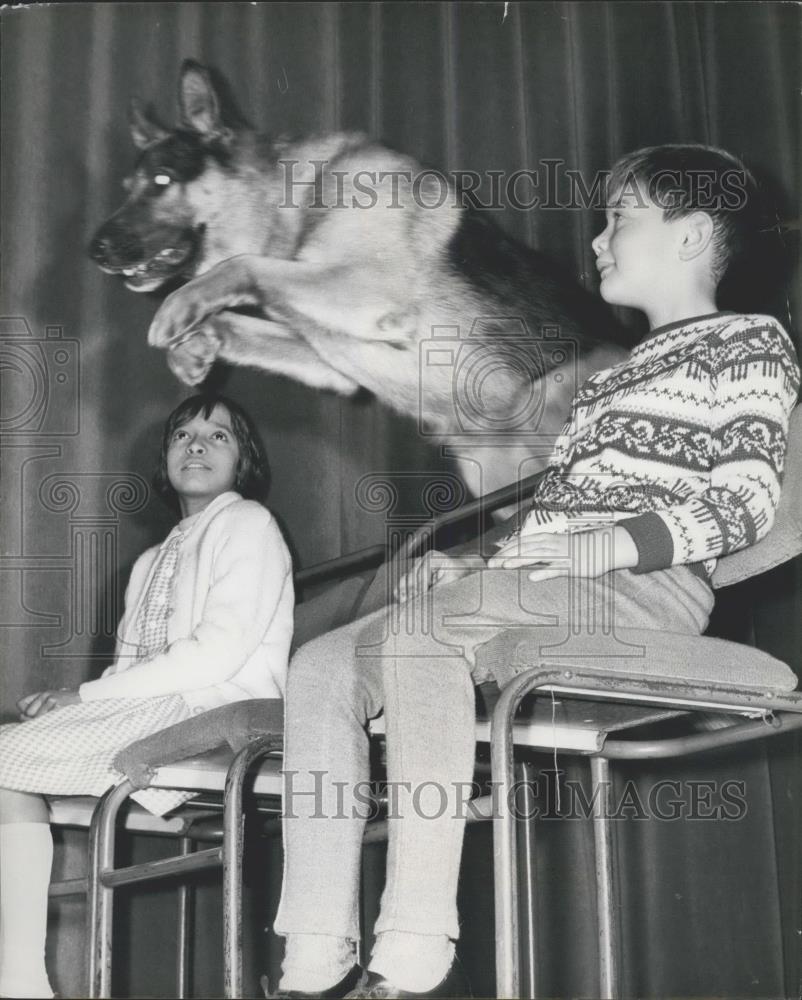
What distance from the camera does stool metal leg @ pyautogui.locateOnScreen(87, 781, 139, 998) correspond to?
4.46 feet

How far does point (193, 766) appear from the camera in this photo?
4.44 ft

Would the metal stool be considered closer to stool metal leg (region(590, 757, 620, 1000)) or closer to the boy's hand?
the boy's hand

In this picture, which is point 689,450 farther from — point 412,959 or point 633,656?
point 412,959

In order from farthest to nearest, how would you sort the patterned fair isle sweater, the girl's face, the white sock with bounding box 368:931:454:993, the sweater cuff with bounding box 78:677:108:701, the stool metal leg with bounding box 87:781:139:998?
the girl's face → the sweater cuff with bounding box 78:677:108:701 → the stool metal leg with bounding box 87:781:139:998 → the patterned fair isle sweater → the white sock with bounding box 368:931:454:993

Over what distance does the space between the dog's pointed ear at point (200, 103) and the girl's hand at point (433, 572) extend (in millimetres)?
1107

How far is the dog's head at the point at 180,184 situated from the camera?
82.3 inches

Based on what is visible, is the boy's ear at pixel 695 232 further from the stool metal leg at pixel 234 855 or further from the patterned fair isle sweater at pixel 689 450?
the stool metal leg at pixel 234 855

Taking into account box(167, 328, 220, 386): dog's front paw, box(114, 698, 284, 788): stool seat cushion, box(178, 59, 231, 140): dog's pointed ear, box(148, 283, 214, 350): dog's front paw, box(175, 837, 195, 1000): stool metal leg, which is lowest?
box(175, 837, 195, 1000): stool metal leg

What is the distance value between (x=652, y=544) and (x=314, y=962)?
0.47 meters

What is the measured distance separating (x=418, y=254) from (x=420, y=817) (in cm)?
124

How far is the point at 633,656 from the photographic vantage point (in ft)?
3.52

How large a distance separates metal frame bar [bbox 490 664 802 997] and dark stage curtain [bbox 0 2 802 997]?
69 cm

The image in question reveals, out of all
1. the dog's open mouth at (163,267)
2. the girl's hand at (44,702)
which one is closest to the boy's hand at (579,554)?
the girl's hand at (44,702)

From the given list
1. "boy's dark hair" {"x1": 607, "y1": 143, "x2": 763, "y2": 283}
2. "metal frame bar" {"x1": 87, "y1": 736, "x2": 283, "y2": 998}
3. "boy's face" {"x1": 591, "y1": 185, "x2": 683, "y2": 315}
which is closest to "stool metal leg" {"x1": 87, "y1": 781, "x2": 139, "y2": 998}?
"metal frame bar" {"x1": 87, "y1": 736, "x2": 283, "y2": 998}
